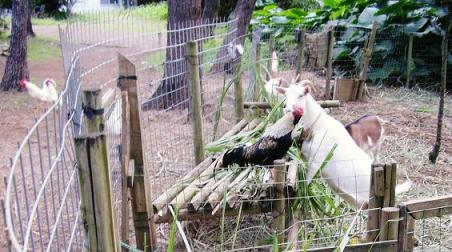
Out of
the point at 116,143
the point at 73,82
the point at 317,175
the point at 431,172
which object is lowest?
the point at 431,172

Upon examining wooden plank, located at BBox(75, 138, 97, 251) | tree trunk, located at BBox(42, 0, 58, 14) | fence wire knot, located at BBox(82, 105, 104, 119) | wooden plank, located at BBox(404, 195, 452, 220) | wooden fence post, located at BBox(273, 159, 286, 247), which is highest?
tree trunk, located at BBox(42, 0, 58, 14)

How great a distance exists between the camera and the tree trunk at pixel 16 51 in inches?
405

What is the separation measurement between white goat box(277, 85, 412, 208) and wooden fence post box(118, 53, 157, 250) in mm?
1279

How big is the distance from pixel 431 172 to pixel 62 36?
458 centimetres

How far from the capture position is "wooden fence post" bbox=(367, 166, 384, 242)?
2.69 meters

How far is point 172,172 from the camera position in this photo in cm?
486

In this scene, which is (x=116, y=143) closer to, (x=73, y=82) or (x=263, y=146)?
(x=73, y=82)

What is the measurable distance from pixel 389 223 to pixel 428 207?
0.23 m

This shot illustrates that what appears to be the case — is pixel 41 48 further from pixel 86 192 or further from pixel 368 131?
pixel 86 192

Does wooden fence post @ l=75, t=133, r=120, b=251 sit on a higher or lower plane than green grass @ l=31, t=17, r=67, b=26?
higher

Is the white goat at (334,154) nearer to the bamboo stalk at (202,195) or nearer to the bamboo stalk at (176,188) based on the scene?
the bamboo stalk at (202,195)

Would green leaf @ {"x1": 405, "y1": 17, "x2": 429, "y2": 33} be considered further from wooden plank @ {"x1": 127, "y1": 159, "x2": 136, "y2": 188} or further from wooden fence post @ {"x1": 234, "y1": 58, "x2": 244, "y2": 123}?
wooden plank @ {"x1": 127, "y1": 159, "x2": 136, "y2": 188}

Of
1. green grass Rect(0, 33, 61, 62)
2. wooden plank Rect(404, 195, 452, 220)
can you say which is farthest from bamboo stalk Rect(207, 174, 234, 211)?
green grass Rect(0, 33, 61, 62)

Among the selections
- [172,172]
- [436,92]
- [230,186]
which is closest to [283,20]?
[436,92]
